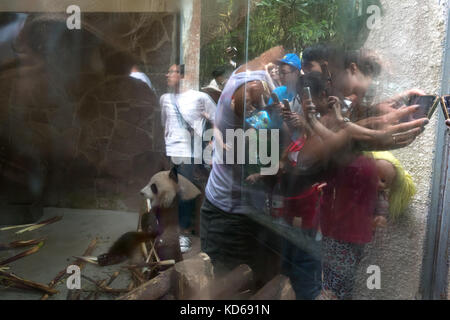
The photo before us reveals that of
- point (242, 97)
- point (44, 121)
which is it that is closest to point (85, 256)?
point (44, 121)

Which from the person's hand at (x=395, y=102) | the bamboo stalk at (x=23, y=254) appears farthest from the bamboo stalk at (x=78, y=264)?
the person's hand at (x=395, y=102)

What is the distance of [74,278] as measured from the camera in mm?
1493

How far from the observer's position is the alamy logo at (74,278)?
147 centimetres

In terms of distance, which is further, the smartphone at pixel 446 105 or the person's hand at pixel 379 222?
the person's hand at pixel 379 222

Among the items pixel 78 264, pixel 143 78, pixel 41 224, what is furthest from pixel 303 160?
pixel 41 224

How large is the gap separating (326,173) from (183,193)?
638 millimetres

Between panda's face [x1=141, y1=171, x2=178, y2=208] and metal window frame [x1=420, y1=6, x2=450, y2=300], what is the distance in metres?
1.16

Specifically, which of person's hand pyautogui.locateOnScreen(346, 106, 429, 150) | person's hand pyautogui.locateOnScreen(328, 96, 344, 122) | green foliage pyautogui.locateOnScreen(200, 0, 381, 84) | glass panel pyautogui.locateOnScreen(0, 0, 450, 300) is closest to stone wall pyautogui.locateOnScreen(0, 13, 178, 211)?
glass panel pyautogui.locateOnScreen(0, 0, 450, 300)

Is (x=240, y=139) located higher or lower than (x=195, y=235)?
higher

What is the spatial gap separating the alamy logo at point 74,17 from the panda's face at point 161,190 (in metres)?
0.78

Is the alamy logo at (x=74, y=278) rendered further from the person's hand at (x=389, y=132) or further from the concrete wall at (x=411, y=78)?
the person's hand at (x=389, y=132)

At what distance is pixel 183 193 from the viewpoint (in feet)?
4.92

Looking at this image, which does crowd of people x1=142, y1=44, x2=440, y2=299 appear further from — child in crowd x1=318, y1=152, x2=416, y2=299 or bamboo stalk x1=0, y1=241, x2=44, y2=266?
bamboo stalk x1=0, y1=241, x2=44, y2=266
